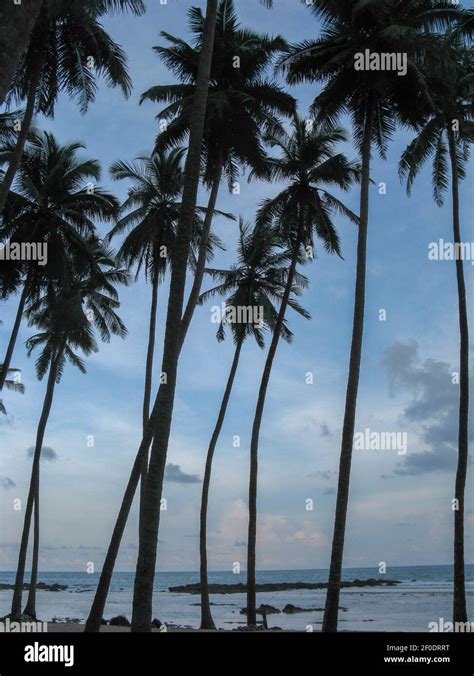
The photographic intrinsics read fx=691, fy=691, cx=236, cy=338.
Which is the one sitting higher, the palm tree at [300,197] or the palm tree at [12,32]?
the palm tree at [300,197]

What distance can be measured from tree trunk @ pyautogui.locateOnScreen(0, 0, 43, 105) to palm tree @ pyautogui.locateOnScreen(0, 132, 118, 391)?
1726 centimetres

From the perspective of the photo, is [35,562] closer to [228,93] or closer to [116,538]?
[116,538]

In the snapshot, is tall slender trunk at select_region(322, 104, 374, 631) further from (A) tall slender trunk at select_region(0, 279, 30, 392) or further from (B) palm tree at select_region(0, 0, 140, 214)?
(A) tall slender trunk at select_region(0, 279, 30, 392)

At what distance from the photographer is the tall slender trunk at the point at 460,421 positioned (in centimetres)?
1778

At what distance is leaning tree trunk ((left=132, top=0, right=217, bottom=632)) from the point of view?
37.7ft

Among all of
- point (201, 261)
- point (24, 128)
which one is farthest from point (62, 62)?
point (201, 261)

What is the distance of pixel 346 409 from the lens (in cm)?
1858

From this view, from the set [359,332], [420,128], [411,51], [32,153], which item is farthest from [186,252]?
[32,153]

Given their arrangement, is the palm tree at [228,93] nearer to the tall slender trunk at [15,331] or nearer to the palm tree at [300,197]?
the palm tree at [300,197]

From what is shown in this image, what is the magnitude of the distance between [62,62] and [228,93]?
5.18 metres

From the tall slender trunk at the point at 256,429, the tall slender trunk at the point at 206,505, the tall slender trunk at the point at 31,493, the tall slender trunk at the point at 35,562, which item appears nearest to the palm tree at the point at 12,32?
the tall slender trunk at the point at 256,429

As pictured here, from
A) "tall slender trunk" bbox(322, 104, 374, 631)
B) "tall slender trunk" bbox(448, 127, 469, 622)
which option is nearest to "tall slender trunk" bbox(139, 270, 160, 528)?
"tall slender trunk" bbox(322, 104, 374, 631)

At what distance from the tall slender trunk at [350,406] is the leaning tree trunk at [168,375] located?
6797mm
